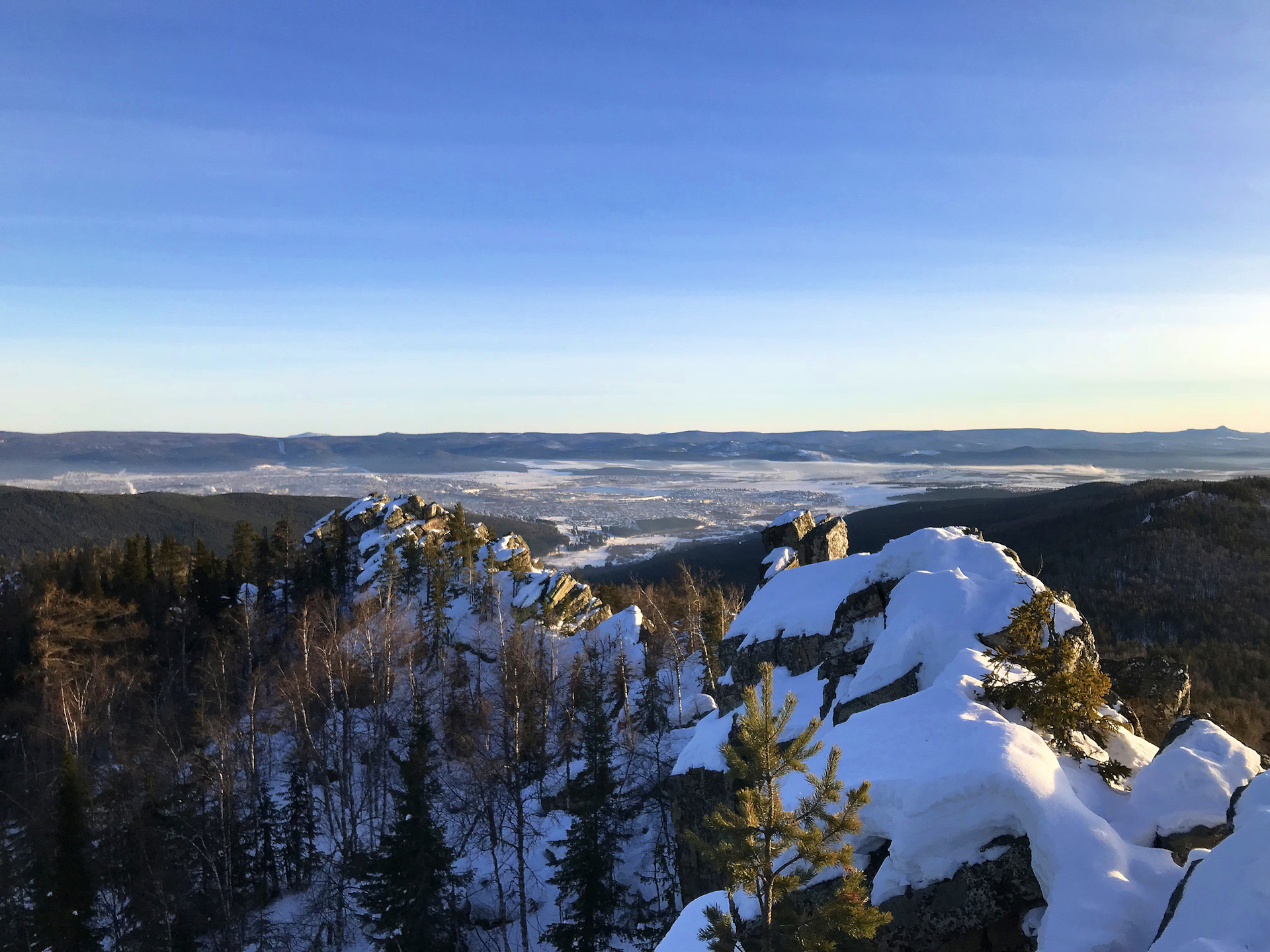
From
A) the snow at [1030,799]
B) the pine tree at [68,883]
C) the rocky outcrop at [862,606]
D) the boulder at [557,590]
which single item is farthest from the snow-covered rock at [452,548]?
the snow at [1030,799]

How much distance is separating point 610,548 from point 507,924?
153878 millimetres

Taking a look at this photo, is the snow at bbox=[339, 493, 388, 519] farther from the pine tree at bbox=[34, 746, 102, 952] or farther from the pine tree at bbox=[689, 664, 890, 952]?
the pine tree at bbox=[689, 664, 890, 952]

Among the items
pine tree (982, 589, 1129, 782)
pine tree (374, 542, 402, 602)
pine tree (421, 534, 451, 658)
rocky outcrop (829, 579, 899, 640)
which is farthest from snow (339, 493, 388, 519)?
pine tree (982, 589, 1129, 782)

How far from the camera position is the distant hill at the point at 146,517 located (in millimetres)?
151625

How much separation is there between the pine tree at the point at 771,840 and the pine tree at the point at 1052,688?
15.5 ft

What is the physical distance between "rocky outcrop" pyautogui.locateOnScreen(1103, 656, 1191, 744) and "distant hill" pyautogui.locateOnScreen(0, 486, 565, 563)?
134 meters

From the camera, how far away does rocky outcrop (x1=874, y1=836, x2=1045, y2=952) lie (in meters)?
9.02

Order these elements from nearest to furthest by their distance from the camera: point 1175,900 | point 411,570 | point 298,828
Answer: point 1175,900 → point 298,828 → point 411,570

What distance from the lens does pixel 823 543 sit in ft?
104

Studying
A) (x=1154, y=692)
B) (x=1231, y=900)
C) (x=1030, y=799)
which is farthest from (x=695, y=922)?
(x=1154, y=692)

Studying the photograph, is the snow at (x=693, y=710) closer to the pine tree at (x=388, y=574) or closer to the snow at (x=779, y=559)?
the snow at (x=779, y=559)

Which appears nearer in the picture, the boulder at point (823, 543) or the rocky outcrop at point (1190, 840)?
the rocky outcrop at point (1190, 840)

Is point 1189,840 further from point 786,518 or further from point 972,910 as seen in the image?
point 786,518

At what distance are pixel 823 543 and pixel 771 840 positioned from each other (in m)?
24.6
